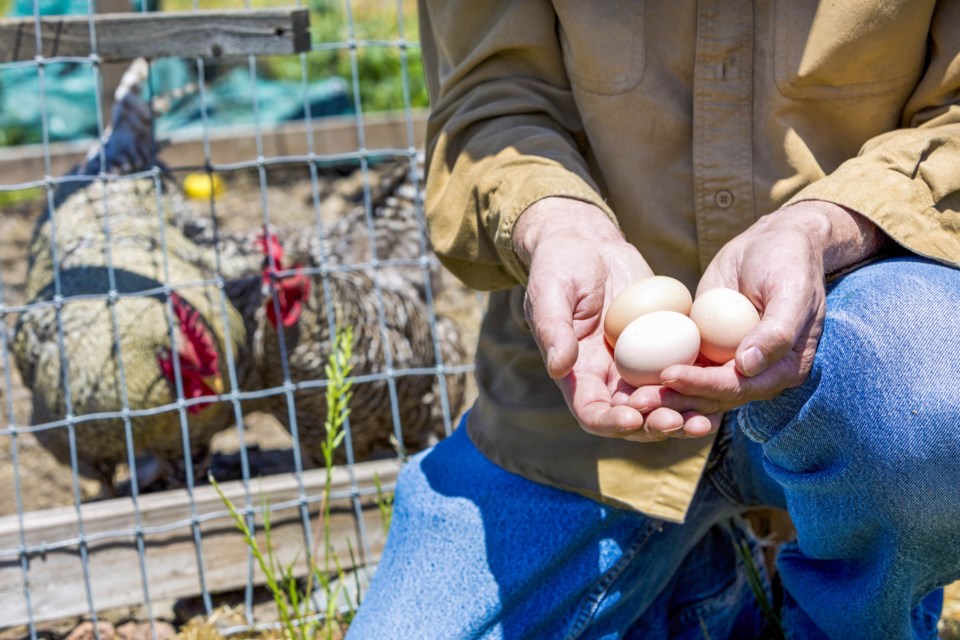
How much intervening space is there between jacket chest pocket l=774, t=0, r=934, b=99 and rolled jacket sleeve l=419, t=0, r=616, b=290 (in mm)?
337

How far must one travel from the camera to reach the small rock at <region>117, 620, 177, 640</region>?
2447 millimetres

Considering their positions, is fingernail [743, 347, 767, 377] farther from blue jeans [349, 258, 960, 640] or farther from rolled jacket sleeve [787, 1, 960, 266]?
rolled jacket sleeve [787, 1, 960, 266]

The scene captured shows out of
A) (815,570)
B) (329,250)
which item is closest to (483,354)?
(815,570)

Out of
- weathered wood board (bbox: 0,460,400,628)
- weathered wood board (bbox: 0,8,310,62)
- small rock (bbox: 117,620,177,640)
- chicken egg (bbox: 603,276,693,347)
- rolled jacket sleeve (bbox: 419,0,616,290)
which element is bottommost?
small rock (bbox: 117,620,177,640)

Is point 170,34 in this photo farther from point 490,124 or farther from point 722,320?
point 722,320

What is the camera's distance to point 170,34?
267cm

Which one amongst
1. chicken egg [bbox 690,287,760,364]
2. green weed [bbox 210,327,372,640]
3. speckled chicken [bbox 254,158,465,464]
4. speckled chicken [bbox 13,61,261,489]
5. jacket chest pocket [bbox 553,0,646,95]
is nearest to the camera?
chicken egg [bbox 690,287,760,364]

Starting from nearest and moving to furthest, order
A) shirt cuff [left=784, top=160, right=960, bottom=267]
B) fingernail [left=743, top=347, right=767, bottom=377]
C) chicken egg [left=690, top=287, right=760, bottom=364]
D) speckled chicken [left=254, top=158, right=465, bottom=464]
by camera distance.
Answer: fingernail [left=743, top=347, right=767, bottom=377] < chicken egg [left=690, top=287, right=760, bottom=364] < shirt cuff [left=784, top=160, right=960, bottom=267] < speckled chicken [left=254, top=158, right=465, bottom=464]

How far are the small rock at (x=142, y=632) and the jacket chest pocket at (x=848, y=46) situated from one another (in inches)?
71.0

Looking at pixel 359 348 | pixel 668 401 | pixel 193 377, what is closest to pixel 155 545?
pixel 193 377

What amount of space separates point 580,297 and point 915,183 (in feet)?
1.54

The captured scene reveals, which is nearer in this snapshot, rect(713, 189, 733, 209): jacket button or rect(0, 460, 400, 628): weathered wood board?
rect(713, 189, 733, 209): jacket button

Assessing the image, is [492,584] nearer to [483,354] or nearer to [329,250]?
[483,354]

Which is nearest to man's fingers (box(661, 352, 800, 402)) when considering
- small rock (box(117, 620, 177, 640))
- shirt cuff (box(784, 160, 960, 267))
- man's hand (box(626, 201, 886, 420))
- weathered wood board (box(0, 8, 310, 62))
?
man's hand (box(626, 201, 886, 420))
